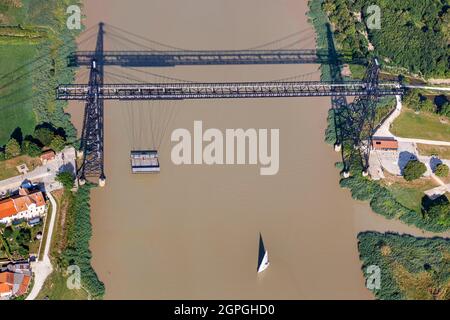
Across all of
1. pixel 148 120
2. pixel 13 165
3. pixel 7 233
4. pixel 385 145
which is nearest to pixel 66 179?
pixel 13 165

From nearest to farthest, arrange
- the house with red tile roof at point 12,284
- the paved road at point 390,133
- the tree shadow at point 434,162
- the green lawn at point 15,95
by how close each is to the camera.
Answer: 1. the house with red tile roof at point 12,284
2. the tree shadow at point 434,162
3. the green lawn at point 15,95
4. the paved road at point 390,133

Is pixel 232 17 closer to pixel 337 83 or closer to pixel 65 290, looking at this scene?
pixel 337 83

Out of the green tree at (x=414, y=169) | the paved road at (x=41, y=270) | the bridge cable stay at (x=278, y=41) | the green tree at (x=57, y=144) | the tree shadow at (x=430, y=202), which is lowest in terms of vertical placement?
the paved road at (x=41, y=270)

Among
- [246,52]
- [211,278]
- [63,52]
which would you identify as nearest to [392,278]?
[211,278]

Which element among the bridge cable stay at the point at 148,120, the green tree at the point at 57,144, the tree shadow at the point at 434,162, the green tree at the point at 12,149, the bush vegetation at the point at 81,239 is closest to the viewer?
the bush vegetation at the point at 81,239

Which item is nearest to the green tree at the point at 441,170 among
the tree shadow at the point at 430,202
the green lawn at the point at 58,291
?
the tree shadow at the point at 430,202

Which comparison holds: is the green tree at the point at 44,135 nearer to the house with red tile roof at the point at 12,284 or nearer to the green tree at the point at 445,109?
the house with red tile roof at the point at 12,284
